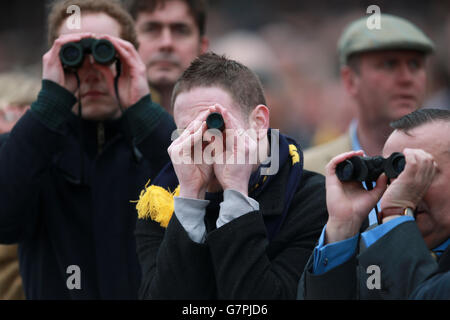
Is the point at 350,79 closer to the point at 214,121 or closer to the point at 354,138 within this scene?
the point at 354,138

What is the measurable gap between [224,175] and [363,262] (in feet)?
1.83

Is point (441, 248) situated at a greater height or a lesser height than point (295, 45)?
lesser

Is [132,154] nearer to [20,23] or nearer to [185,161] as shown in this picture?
[185,161]

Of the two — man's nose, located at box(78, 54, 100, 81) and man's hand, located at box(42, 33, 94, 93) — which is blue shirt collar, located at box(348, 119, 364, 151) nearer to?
man's nose, located at box(78, 54, 100, 81)

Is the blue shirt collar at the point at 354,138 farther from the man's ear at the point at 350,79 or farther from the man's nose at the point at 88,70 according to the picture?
the man's nose at the point at 88,70

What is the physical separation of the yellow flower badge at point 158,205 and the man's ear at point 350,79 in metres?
2.09

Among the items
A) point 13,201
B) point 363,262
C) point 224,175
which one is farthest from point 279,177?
point 13,201

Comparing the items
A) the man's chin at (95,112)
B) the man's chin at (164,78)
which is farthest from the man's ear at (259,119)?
the man's chin at (164,78)

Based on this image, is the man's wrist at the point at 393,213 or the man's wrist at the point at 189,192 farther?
the man's wrist at the point at 189,192

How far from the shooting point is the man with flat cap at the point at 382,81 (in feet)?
13.2

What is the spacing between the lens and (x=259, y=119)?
8.58 feet

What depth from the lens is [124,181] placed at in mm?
3131

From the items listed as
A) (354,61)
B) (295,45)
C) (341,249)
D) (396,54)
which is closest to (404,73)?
(396,54)

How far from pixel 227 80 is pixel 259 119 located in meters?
0.19
